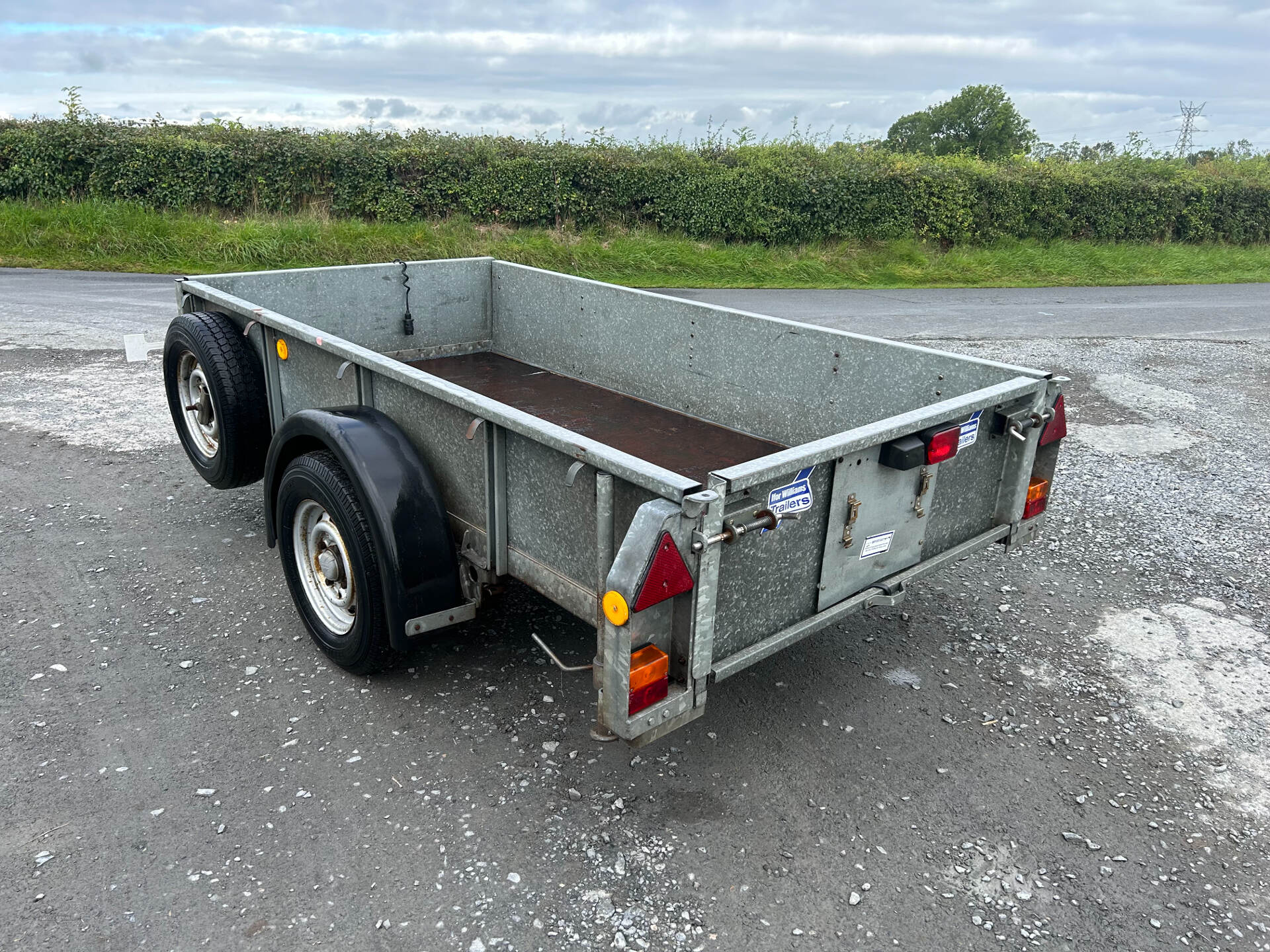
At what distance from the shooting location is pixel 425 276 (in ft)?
22.1

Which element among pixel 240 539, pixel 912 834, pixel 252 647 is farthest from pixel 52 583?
pixel 912 834

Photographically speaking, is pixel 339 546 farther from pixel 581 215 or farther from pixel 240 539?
pixel 581 215

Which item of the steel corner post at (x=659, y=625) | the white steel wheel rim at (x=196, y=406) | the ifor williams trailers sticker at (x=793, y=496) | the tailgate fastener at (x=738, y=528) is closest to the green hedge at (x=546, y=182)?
the white steel wheel rim at (x=196, y=406)

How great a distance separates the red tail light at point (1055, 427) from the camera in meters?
4.05

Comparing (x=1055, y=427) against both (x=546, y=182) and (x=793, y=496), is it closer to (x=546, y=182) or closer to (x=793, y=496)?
(x=793, y=496)

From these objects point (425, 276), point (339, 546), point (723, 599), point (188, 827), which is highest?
point (425, 276)

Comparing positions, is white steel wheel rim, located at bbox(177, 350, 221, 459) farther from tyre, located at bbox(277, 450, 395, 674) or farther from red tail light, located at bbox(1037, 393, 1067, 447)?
red tail light, located at bbox(1037, 393, 1067, 447)

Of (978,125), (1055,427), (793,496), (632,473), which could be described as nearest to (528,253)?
(1055,427)

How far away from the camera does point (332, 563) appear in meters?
4.04

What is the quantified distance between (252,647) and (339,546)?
2.61 feet

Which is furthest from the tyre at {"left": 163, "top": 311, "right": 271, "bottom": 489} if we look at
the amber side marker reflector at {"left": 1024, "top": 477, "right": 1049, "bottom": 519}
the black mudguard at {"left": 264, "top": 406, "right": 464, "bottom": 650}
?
the amber side marker reflector at {"left": 1024, "top": 477, "right": 1049, "bottom": 519}

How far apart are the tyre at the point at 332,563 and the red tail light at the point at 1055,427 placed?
277cm

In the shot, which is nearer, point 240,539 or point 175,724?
point 175,724

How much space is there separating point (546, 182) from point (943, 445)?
15026 mm
